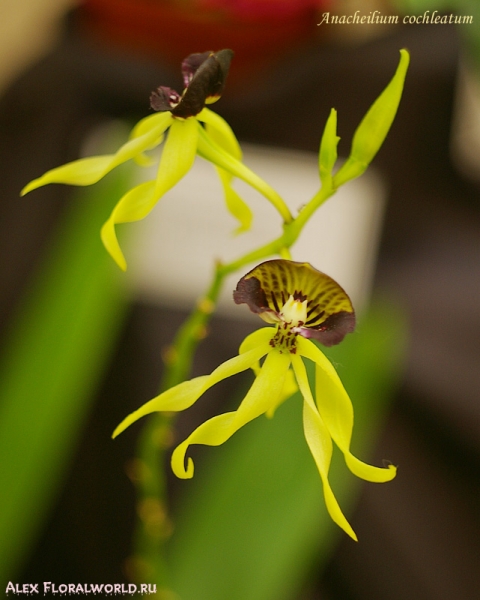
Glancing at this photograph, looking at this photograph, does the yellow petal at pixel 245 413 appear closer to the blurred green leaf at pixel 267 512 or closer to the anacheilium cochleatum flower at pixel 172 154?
the anacheilium cochleatum flower at pixel 172 154

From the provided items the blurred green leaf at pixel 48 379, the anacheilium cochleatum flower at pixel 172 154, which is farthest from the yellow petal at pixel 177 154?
the blurred green leaf at pixel 48 379

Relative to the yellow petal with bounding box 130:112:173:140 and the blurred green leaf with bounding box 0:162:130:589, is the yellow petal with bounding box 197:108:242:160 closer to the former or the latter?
the yellow petal with bounding box 130:112:173:140

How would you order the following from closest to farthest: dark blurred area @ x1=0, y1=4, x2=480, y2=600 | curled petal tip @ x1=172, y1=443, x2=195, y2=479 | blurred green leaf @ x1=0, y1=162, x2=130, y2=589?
curled petal tip @ x1=172, y1=443, x2=195, y2=479 → blurred green leaf @ x1=0, y1=162, x2=130, y2=589 → dark blurred area @ x1=0, y1=4, x2=480, y2=600

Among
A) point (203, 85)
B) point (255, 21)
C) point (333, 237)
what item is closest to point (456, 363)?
point (333, 237)

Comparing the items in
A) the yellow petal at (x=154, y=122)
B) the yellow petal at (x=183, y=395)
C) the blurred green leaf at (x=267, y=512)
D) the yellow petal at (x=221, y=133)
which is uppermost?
the yellow petal at (x=221, y=133)

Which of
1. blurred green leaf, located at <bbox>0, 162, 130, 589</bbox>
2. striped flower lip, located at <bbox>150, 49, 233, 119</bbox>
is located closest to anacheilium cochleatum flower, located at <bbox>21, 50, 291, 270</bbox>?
striped flower lip, located at <bbox>150, 49, 233, 119</bbox>

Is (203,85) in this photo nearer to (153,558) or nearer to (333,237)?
(153,558)
